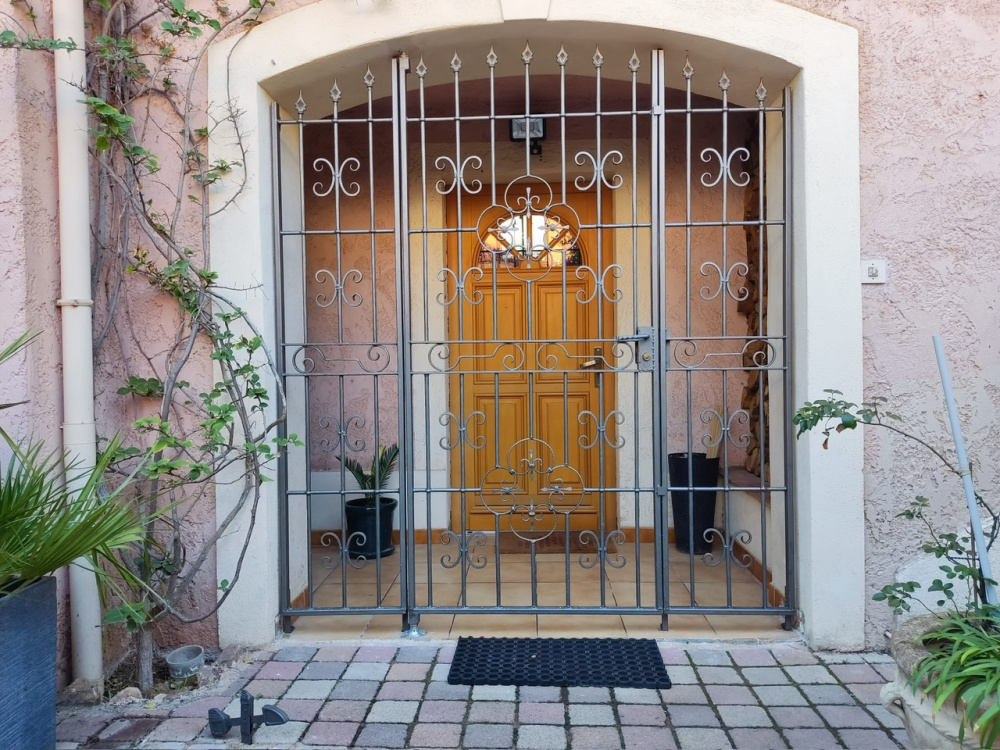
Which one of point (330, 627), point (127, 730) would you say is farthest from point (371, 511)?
point (127, 730)

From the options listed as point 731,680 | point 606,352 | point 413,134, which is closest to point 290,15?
point 413,134

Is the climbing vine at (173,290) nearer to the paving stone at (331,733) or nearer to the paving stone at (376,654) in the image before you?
the paving stone at (376,654)

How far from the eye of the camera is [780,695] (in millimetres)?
2496

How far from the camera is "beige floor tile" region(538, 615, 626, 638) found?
3.03 metres

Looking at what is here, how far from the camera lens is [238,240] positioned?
2893mm

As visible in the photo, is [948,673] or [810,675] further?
[810,675]

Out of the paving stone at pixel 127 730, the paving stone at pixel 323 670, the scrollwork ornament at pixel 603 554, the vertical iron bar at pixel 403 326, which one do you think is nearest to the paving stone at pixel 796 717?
the scrollwork ornament at pixel 603 554

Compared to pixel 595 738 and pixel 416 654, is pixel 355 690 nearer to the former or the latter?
pixel 416 654

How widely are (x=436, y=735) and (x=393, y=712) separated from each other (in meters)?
0.22

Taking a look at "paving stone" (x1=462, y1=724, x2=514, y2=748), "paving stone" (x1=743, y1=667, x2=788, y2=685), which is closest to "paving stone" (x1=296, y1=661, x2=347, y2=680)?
"paving stone" (x1=462, y1=724, x2=514, y2=748)

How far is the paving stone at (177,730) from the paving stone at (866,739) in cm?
212

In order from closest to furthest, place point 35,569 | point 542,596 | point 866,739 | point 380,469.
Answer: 1. point 35,569
2. point 866,739
3. point 542,596
4. point 380,469

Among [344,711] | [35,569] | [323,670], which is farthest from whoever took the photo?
[323,670]

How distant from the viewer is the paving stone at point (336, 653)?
287 centimetres
